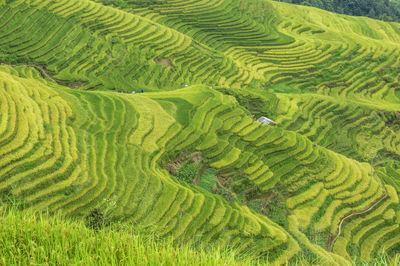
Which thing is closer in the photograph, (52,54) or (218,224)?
(218,224)

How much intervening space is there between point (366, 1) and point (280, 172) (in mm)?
67563

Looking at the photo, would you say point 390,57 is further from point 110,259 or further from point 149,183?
point 110,259

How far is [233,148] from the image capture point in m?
Result: 15.2

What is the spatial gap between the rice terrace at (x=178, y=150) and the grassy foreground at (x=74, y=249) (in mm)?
22

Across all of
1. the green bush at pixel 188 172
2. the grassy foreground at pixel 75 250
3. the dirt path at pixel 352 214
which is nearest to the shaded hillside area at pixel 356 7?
the dirt path at pixel 352 214

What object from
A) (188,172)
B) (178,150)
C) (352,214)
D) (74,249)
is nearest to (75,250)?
(74,249)

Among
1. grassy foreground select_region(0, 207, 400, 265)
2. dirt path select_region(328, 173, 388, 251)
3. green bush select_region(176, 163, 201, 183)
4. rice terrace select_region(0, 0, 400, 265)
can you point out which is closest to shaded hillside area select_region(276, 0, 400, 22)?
rice terrace select_region(0, 0, 400, 265)

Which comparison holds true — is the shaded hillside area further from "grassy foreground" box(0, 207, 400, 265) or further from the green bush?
"grassy foreground" box(0, 207, 400, 265)

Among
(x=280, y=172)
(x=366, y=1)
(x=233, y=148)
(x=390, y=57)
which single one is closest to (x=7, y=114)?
(x=233, y=148)

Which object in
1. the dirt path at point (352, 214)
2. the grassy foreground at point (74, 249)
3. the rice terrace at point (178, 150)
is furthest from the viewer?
the dirt path at point (352, 214)

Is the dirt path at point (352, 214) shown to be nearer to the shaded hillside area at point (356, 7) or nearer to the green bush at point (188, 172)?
the green bush at point (188, 172)

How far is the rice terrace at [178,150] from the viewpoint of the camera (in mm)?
7313

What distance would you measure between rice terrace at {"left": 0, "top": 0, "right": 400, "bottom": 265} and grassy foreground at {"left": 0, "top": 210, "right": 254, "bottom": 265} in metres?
0.02

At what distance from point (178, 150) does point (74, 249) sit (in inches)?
Result: 395
